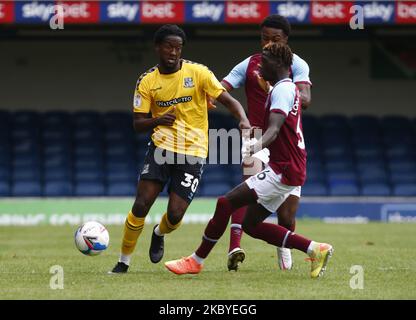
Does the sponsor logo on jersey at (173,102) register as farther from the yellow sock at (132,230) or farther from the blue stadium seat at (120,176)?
the blue stadium seat at (120,176)

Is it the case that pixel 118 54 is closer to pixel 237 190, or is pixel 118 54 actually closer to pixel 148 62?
pixel 148 62

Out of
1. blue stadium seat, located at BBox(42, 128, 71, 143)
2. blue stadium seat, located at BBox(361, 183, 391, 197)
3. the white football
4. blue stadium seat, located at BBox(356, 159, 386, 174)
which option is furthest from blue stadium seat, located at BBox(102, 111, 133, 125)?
the white football

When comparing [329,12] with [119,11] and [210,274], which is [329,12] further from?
[210,274]

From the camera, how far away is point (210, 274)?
928 centimetres

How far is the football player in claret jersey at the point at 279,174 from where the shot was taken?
8531mm

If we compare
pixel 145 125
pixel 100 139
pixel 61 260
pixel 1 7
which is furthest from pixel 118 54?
pixel 145 125

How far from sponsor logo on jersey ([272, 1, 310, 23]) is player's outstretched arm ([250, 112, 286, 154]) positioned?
10264mm

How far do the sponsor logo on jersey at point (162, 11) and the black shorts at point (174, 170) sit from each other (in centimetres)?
930

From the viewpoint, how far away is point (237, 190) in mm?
8680

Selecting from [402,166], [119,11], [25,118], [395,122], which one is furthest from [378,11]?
[25,118]

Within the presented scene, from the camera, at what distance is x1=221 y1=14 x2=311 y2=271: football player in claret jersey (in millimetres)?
9500

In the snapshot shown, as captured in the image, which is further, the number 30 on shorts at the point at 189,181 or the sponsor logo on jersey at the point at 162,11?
the sponsor logo on jersey at the point at 162,11

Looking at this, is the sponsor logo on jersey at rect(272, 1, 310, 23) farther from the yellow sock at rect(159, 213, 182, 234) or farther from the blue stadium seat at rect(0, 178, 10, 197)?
the yellow sock at rect(159, 213, 182, 234)

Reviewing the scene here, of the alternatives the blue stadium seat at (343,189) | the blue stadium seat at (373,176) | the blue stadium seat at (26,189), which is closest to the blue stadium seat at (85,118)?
the blue stadium seat at (26,189)
